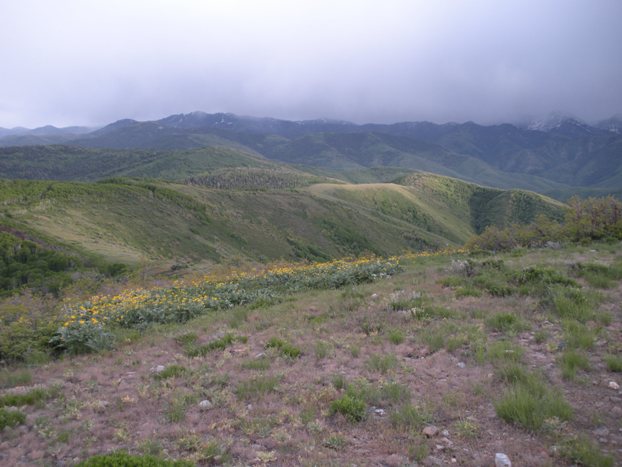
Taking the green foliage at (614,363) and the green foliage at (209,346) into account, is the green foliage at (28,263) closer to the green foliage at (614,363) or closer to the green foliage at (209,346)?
the green foliage at (209,346)

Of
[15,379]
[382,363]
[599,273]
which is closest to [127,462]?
[382,363]

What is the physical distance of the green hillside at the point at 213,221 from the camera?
47156 millimetres

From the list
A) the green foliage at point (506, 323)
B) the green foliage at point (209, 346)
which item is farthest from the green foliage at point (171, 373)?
the green foliage at point (506, 323)

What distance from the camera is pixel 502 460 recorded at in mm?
4316

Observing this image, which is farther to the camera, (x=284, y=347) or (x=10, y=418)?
(x=284, y=347)

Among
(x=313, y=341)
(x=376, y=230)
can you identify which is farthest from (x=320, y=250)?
(x=313, y=341)

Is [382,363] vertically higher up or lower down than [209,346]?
higher up

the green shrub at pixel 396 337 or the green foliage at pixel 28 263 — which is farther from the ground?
the green shrub at pixel 396 337

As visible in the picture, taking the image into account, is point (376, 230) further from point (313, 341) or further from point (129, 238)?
point (313, 341)

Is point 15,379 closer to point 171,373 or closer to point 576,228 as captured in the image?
point 171,373

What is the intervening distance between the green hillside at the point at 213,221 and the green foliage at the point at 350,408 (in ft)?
87.9

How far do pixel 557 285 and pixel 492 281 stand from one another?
1.63m

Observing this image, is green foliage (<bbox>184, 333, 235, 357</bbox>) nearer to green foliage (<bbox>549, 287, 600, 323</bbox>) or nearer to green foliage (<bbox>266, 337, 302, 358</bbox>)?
green foliage (<bbox>266, 337, 302, 358</bbox>)

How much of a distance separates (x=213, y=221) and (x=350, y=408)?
74.8 metres
